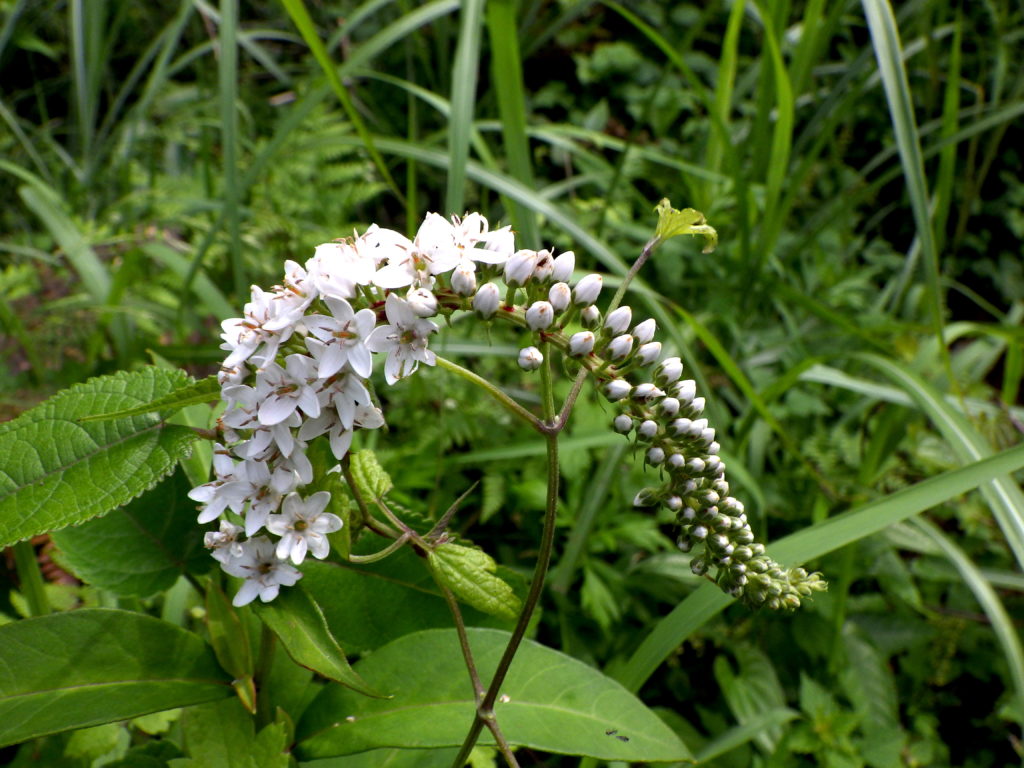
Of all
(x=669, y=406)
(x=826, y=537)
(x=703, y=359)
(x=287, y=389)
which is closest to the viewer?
(x=287, y=389)

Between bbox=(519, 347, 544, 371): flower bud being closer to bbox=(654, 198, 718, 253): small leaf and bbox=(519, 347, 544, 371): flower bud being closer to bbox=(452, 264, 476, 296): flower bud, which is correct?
bbox=(452, 264, 476, 296): flower bud

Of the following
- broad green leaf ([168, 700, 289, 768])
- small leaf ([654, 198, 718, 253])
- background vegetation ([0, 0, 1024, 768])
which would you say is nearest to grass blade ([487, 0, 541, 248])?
background vegetation ([0, 0, 1024, 768])

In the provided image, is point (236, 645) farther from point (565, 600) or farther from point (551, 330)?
point (565, 600)

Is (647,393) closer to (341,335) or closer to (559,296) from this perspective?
(559,296)

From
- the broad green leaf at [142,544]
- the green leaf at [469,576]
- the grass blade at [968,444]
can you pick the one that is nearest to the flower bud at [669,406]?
the green leaf at [469,576]

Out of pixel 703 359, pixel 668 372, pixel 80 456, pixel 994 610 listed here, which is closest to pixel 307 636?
pixel 80 456

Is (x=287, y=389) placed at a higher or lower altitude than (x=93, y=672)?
higher

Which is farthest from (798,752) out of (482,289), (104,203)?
(104,203)
